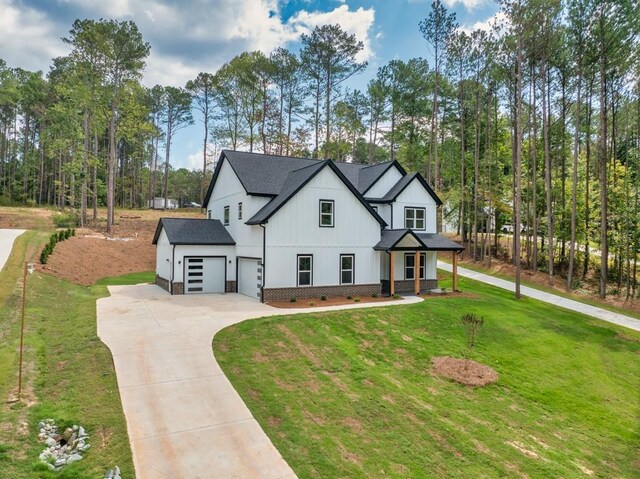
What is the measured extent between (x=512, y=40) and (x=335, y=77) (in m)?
16.8

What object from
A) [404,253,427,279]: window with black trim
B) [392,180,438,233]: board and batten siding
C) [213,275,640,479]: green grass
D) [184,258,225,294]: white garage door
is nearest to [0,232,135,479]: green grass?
[213,275,640,479]: green grass

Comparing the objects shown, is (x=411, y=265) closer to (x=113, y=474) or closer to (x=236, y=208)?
(x=236, y=208)

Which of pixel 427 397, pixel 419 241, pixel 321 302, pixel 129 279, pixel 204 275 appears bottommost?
pixel 427 397

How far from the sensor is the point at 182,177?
73062 mm

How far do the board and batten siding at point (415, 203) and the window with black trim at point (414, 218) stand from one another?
0.74ft

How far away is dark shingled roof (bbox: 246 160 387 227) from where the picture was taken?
17.9 meters

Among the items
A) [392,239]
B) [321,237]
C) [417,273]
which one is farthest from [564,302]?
[321,237]

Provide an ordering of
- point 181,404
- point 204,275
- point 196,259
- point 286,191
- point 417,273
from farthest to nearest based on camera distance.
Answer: point 417,273 < point 204,275 < point 196,259 < point 286,191 < point 181,404

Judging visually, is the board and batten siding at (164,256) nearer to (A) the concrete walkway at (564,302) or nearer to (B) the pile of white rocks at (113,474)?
(B) the pile of white rocks at (113,474)

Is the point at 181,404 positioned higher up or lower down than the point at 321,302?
lower down

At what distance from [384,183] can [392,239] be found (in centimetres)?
455

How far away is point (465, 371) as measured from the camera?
10758 millimetres

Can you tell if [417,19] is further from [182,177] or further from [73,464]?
[182,177]

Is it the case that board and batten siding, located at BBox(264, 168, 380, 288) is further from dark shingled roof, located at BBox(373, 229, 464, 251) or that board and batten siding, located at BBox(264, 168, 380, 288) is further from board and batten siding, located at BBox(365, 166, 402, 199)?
board and batten siding, located at BBox(365, 166, 402, 199)
